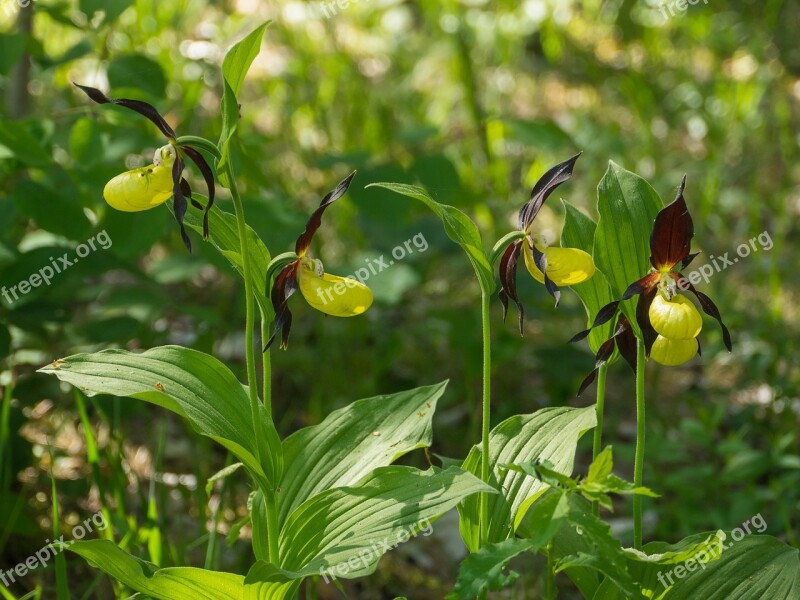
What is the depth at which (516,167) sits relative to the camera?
3400 mm

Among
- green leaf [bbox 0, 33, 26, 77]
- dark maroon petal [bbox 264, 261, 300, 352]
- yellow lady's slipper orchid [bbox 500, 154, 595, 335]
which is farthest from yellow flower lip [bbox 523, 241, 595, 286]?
green leaf [bbox 0, 33, 26, 77]

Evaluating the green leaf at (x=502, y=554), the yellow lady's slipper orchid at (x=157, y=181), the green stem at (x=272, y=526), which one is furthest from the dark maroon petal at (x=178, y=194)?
the green leaf at (x=502, y=554)

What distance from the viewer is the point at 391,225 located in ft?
6.01

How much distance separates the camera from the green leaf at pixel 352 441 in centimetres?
120

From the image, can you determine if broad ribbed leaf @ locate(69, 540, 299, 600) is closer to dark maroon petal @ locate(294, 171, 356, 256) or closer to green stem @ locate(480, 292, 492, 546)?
green stem @ locate(480, 292, 492, 546)

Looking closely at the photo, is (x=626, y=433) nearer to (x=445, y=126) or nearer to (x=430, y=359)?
(x=430, y=359)

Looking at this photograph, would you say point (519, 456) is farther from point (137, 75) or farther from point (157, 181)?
point (137, 75)

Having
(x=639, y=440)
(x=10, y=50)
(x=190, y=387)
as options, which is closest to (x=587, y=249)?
(x=639, y=440)

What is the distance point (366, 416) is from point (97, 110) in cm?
83

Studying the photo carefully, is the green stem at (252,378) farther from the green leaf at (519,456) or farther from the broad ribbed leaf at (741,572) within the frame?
the broad ribbed leaf at (741,572)

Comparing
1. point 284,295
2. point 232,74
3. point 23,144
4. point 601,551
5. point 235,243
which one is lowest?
point 601,551

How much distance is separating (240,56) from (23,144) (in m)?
0.67

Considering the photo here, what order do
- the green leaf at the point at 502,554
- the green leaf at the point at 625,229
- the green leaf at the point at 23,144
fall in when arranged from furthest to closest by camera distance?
the green leaf at the point at 23,144
the green leaf at the point at 625,229
the green leaf at the point at 502,554

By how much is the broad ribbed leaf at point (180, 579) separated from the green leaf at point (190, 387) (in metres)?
0.14
